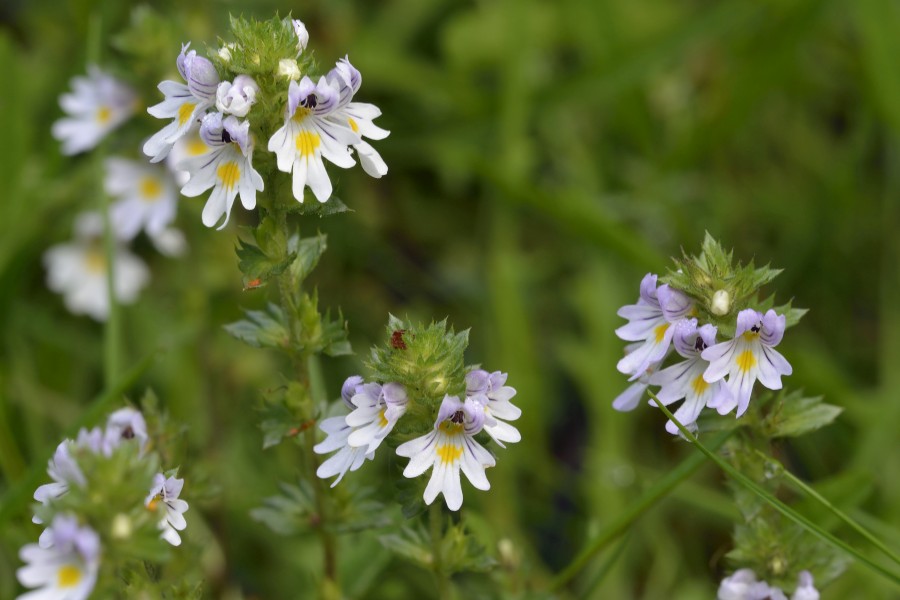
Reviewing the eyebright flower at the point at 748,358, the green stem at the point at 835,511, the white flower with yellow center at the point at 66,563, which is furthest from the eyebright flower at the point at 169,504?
the green stem at the point at 835,511

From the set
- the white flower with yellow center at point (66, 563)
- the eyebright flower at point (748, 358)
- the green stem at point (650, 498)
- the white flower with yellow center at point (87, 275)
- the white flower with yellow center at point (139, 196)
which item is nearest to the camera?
the white flower with yellow center at point (66, 563)

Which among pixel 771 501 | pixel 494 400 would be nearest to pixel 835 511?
pixel 771 501

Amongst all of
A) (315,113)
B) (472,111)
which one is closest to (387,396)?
(315,113)

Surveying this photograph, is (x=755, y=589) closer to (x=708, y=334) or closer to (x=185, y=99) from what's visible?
(x=708, y=334)

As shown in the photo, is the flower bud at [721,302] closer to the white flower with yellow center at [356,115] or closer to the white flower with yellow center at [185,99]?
the white flower with yellow center at [356,115]

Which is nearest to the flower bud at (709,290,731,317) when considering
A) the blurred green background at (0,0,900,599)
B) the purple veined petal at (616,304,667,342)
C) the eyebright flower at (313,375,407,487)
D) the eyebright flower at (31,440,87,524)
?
the purple veined petal at (616,304,667,342)

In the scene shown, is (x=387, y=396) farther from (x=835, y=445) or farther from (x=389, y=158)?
(x=389, y=158)

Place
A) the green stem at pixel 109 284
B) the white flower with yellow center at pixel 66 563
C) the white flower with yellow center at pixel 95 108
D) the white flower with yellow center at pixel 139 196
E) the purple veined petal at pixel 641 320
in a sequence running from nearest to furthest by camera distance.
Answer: the white flower with yellow center at pixel 66 563 → the purple veined petal at pixel 641 320 → the green stem at pixel 109 284 → the white flower with yellow center at pixel 95 108 → the white flower with yellow center at pixel 139 196
